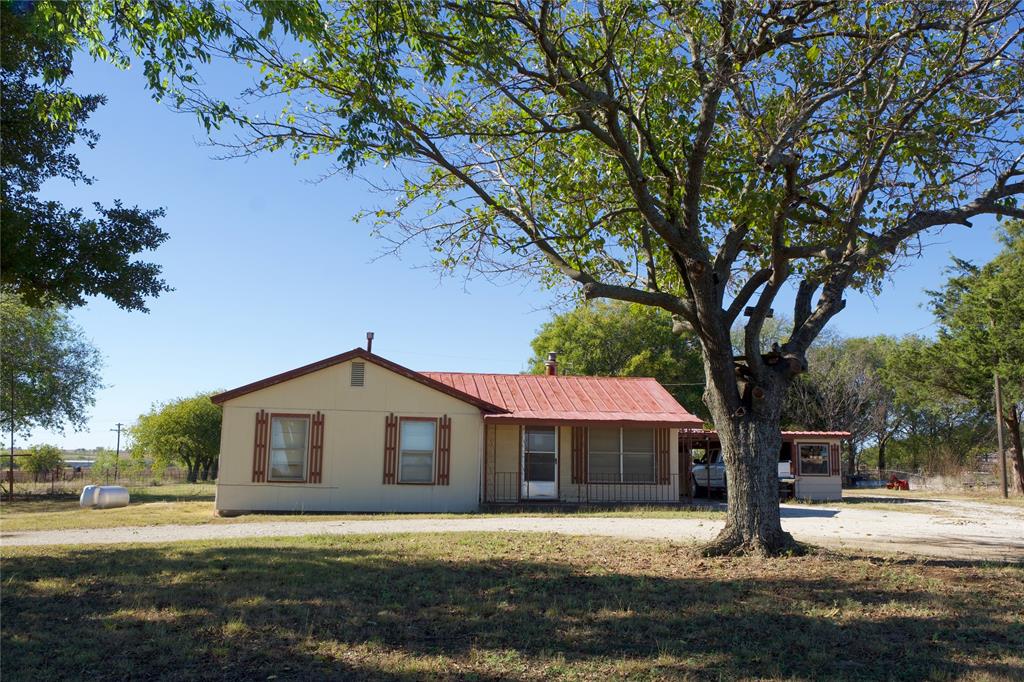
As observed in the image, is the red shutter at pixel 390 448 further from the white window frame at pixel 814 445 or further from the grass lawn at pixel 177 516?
the white window frame at pixel 814 445

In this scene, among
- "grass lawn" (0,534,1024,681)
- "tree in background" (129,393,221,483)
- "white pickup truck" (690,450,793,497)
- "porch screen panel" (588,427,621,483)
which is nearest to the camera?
"grass lawn" (0,534,1024,681)

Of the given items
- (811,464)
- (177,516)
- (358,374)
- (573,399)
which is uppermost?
(358,374)

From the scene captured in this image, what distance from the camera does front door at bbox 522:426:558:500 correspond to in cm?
2003

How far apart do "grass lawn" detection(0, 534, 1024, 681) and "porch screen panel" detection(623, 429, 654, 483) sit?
36.9 feet

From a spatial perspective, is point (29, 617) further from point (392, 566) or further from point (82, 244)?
point (82, 244)

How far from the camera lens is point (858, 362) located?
4344cm

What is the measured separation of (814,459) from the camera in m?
24.2

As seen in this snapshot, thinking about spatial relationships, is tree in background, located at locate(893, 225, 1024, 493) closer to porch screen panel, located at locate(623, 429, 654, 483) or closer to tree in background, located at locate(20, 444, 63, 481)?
porch screen panel, located at locate(623, 429, 654, 483)

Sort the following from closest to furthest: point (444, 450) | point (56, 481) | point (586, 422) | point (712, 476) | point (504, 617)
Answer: point (504, 617) < point (444, 450) < point (586, 422) < point (712, 476) < point (56, 481)

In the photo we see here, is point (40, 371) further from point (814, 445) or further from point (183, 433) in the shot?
point (814, 445)

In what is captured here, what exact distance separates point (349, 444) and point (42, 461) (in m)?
22.9

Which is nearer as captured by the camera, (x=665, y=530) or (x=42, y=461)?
(x=665, y=530)

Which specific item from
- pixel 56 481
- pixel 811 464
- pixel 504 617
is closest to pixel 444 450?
pixel 504 617

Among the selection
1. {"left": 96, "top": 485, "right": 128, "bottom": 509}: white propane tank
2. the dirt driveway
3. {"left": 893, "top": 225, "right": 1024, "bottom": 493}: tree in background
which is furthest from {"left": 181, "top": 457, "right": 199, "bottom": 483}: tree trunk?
{"left": 893, "top": 225, "right": 1024, "bottom": 493}: tree in background
